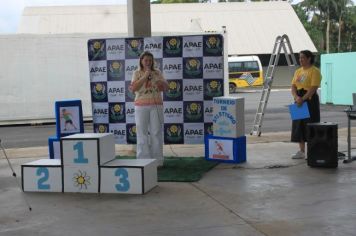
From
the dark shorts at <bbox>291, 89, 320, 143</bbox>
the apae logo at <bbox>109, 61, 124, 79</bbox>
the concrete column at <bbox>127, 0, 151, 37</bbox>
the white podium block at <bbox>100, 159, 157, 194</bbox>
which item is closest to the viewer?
the white podium block at <bbox>100, 159, 157, 194</bbox>

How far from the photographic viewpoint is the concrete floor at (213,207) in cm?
547

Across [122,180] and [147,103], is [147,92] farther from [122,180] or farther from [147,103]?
[122,180]

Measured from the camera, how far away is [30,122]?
58.2 ft

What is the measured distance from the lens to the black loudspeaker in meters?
8.29

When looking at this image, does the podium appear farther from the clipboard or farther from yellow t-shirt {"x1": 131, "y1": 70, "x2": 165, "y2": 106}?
the clipboard

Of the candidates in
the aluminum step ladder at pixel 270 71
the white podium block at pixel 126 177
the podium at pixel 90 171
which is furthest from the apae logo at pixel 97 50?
the aluminum step ladder at pixel 270 71

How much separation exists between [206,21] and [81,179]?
124 ft

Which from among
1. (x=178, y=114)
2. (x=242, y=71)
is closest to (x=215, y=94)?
(x=178, y=114)

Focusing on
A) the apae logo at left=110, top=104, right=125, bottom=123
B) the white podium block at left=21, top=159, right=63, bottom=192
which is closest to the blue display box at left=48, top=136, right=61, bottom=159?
the apae logo at left=110, top=104, right=125, bottom=123

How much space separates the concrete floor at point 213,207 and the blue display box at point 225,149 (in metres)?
0.53

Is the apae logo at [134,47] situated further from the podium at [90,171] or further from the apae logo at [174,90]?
the podium at [90,171]

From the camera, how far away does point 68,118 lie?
31.1 feet

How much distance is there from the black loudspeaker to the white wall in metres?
10.5

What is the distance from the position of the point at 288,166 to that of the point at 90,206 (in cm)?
351
